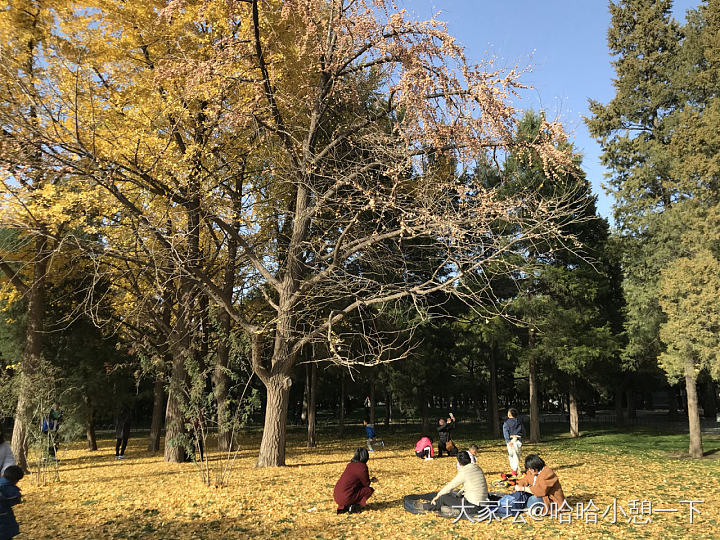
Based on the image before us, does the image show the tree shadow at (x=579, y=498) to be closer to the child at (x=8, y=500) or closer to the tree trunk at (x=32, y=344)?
the child at (x=8, y=500)

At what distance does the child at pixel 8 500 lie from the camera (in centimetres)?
512

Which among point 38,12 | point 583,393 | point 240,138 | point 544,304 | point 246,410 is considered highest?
point 38,12

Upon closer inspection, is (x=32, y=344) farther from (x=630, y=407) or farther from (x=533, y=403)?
(x=630, y=407)

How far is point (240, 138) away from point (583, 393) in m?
29.7

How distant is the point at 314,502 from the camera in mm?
8141

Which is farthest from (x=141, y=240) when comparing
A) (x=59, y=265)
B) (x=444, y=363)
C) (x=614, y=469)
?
(x=444, y=363)

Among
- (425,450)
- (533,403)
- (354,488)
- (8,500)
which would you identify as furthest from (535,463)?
(533,403)

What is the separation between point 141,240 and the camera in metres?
11.6

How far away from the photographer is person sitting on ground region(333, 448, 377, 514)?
7.36 meters

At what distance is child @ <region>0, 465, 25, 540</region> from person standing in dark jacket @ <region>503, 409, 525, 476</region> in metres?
8.85

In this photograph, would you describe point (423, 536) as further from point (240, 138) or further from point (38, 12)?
point (38, 12)

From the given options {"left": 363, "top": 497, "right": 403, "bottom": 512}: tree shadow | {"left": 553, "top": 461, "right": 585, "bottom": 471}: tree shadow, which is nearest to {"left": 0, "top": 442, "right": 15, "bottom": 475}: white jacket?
{"left": 363, "top": 497, "right": 403, "bottom": 512}: tree shadow

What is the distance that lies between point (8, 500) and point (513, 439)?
919 centimetres

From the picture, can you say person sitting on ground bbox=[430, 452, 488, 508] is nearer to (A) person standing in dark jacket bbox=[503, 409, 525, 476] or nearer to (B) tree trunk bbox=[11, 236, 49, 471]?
(A) person standing in dark jacket bbox=[503, 409, 525, 476]
